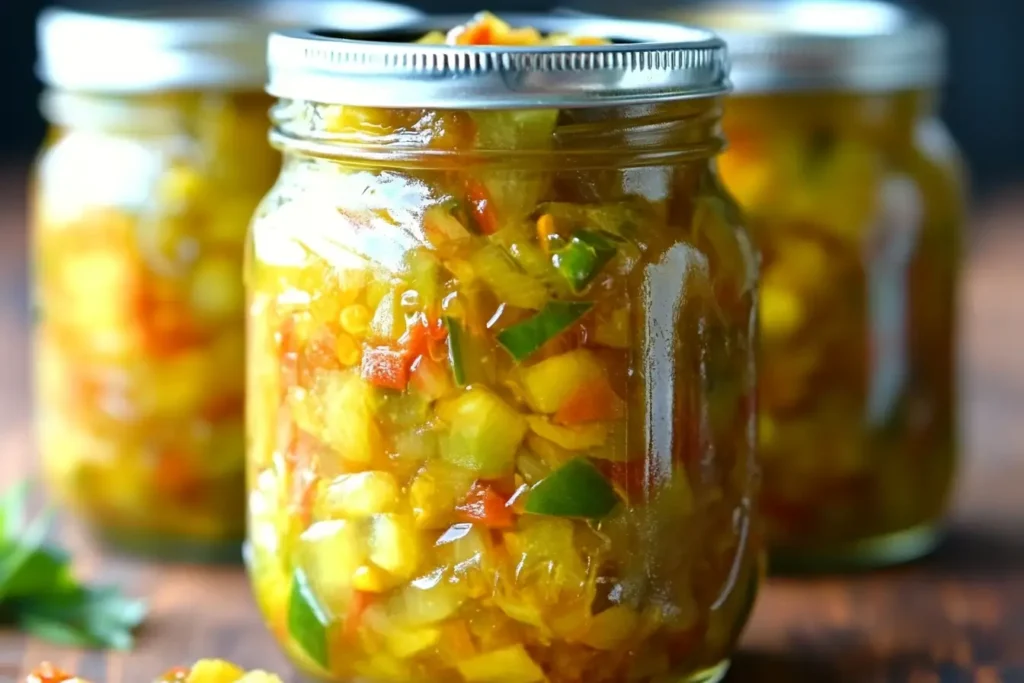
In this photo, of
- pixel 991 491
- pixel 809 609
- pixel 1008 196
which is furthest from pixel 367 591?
pixel 1008 196

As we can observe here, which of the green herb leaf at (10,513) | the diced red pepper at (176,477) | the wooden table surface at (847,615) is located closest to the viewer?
the wooden table surface at (847,615)

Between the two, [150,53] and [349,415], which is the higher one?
[150,53]

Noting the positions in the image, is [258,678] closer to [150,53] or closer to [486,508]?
[486,508]

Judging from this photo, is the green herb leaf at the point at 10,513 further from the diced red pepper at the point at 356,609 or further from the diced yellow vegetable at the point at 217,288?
the diced red pepper at the point at 356,609

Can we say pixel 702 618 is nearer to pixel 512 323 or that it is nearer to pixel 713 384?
pixel 713 384

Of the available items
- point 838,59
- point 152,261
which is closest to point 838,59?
point 838,59

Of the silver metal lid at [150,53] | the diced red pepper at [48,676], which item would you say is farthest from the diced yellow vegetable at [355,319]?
the silver metal lid at [150,53]

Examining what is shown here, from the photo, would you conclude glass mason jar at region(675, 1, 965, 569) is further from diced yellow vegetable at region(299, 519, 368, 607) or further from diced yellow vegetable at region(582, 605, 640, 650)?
diced yellow vegetable at region(299, 519, 368, 607)
